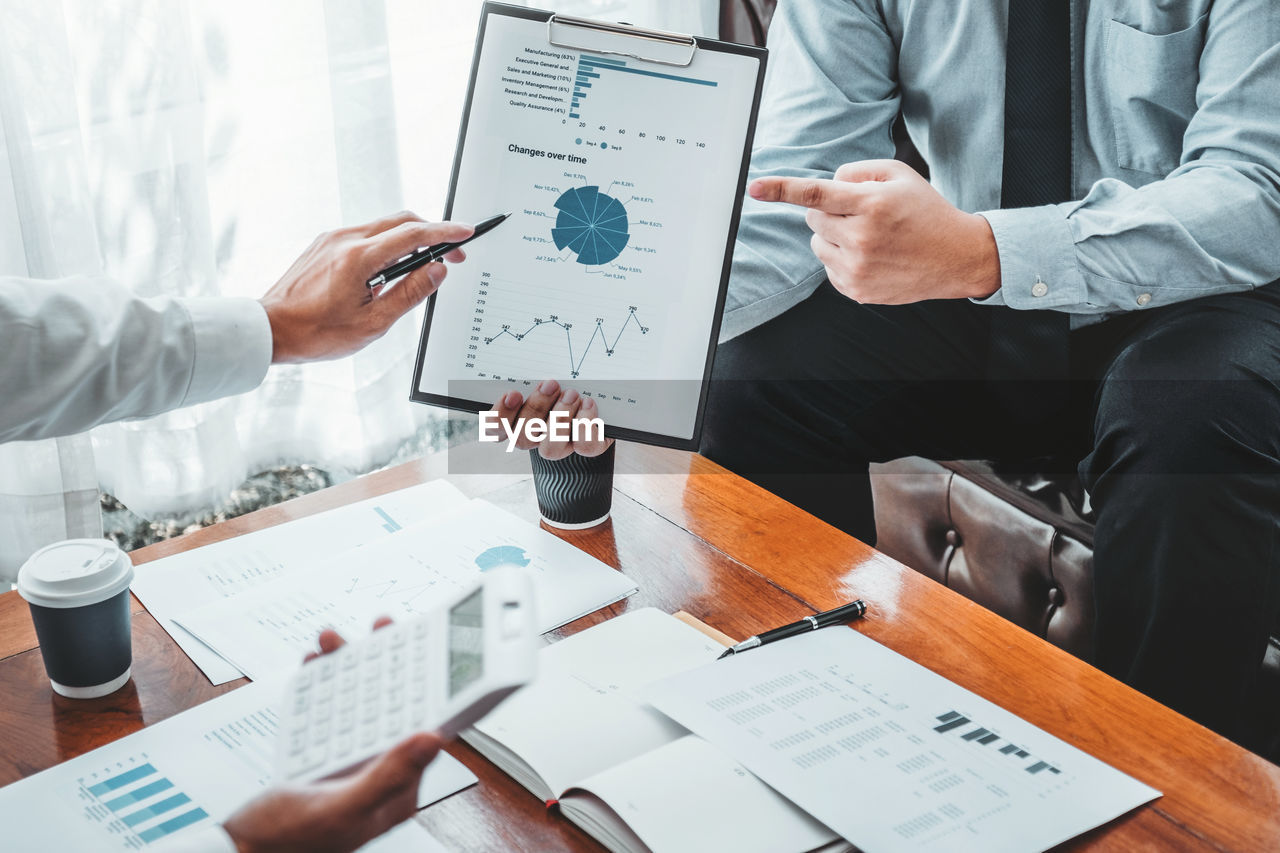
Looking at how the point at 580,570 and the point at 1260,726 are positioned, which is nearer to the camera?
the point at 580,570

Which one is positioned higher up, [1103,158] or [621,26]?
[621,26]

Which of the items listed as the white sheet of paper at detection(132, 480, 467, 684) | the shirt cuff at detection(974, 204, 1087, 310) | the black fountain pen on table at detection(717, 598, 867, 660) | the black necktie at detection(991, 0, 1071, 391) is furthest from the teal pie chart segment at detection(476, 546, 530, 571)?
the black necktie at detection(991, 0, 1071, 391)

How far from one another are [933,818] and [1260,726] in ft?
2.47

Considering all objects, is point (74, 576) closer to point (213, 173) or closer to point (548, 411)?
point (548, 411)

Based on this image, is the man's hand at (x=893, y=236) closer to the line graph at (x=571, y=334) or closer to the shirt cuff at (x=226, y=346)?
the line graph at (x=571, y=334)

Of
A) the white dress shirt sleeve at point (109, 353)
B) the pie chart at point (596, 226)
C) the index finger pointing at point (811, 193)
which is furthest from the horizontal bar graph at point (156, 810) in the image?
the index finger pointing at point (811, 193)

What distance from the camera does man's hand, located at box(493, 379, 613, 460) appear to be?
1021 millimetres

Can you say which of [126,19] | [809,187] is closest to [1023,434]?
[809,187]

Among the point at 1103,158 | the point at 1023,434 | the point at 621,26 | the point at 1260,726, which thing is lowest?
the point at 1260,726

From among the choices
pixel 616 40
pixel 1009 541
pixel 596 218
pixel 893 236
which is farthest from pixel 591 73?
pixel 1009 541

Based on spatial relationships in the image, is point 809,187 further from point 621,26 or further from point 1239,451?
point 1239,451

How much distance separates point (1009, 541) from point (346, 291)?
0.94m

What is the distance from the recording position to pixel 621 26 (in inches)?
40.4

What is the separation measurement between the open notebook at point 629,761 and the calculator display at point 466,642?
0.15m
